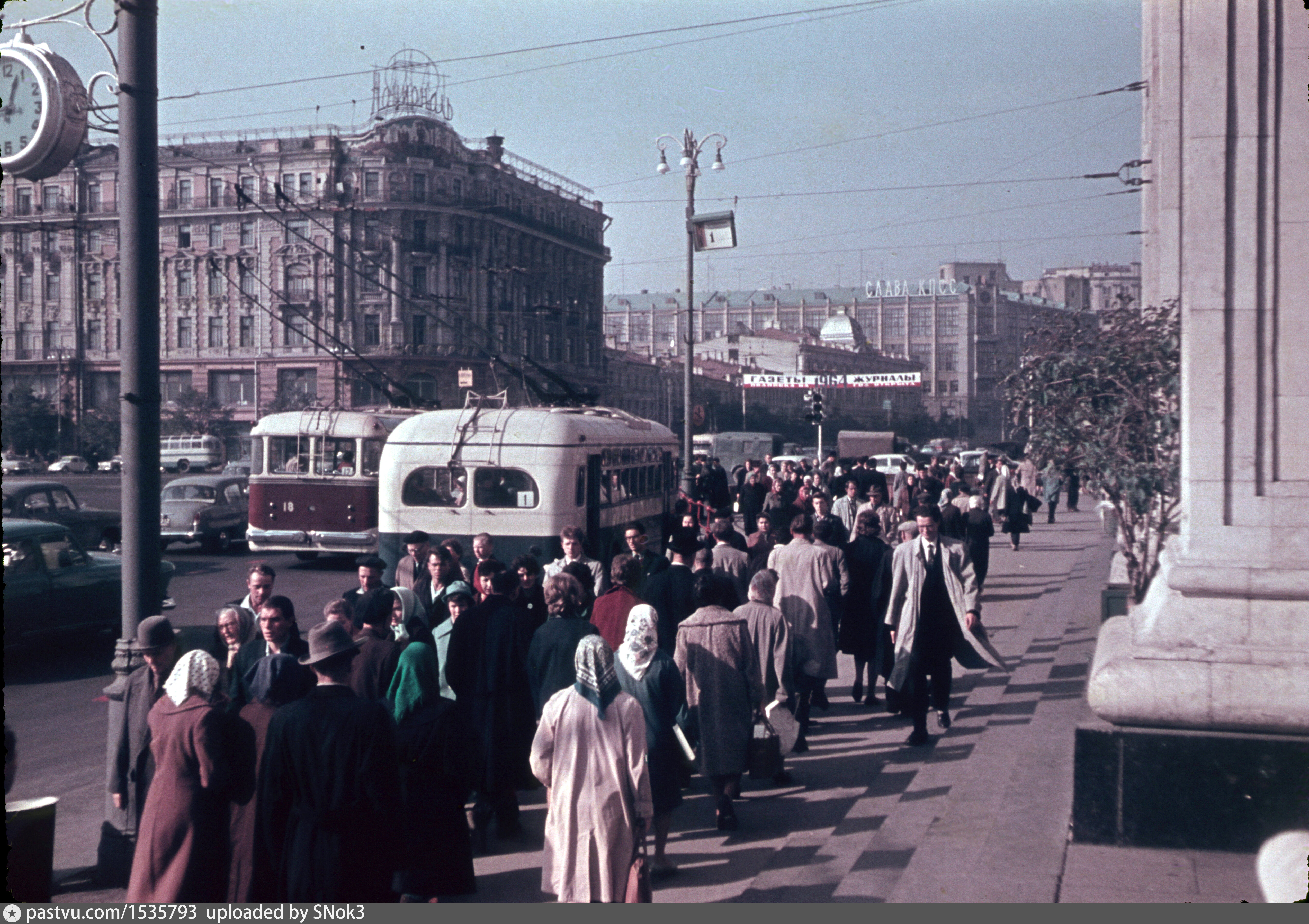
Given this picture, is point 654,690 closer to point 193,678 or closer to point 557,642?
point 557,642

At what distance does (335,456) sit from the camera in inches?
800

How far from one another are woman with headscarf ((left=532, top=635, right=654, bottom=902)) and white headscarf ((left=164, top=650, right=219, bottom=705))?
1.30 m

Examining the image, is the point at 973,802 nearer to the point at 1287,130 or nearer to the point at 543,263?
the point at 1287,130

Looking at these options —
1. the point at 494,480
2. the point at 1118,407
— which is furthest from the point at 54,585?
the point at 1118,407

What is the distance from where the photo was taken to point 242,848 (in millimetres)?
4633

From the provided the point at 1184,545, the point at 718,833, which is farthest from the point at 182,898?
the point at 1184,545

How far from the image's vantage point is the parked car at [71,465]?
2068 inches

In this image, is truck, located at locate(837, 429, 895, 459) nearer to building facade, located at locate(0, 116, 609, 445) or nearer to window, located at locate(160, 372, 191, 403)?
building facade, located at locate(0, 116, 609, 445)

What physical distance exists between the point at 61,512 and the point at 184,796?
1508 cm

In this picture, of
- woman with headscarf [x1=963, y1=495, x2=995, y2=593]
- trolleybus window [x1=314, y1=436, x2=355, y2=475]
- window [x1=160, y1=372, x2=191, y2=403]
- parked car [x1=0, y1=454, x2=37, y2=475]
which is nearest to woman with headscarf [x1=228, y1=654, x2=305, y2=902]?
woman with headscarf [x1=963, y1=495, x2=995, y2=593]

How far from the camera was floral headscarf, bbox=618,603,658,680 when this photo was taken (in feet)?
18.7

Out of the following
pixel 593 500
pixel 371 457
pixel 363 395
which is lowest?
pixel 593 500

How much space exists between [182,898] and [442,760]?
1.23m

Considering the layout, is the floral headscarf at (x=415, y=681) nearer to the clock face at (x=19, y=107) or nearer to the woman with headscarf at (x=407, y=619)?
the woman with headscarf at (x=407, y=619)
